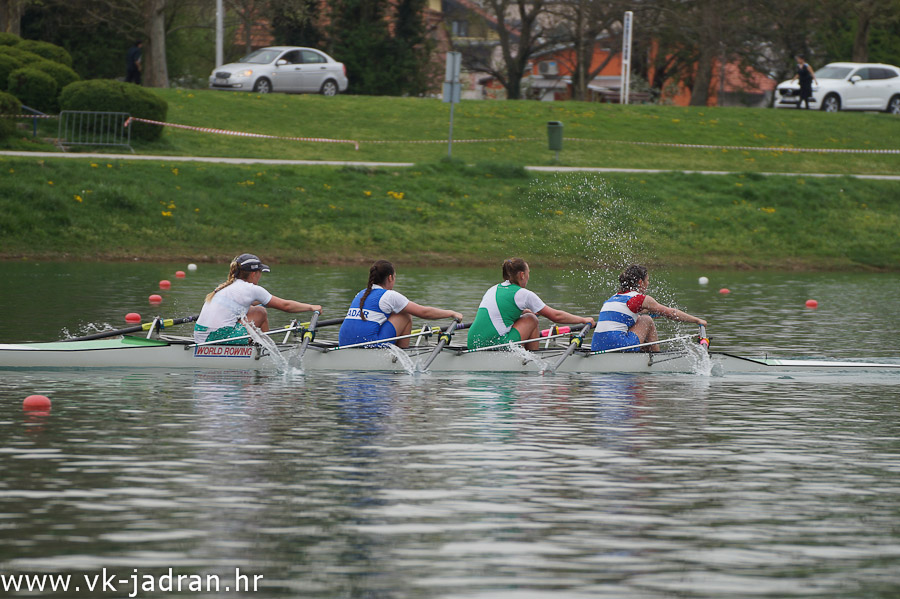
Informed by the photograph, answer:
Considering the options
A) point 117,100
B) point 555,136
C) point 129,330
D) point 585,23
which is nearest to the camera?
point 129,330

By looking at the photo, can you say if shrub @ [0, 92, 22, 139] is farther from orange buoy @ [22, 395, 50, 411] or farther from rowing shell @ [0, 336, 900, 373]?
orange buoy @ [22, 395, 50, 411]

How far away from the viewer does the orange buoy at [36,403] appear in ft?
37.7

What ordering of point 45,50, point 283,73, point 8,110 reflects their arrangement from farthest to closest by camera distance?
point 283,73 < point 45,50 < point 8,110

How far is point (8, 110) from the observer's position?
109 ft

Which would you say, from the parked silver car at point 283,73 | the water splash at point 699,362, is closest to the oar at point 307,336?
the water splash at point 699,362

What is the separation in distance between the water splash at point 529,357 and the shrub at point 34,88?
2499 cm

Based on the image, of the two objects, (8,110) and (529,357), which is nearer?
(529,357)

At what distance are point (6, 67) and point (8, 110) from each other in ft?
13.1

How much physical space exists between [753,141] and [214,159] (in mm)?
18698

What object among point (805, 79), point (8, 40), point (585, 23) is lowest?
point (8, 40)

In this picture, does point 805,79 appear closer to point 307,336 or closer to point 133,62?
point 133,62

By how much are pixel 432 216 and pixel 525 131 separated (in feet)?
37.5

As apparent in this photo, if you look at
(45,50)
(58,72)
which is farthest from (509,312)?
(45,50)

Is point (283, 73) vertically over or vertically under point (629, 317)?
over
